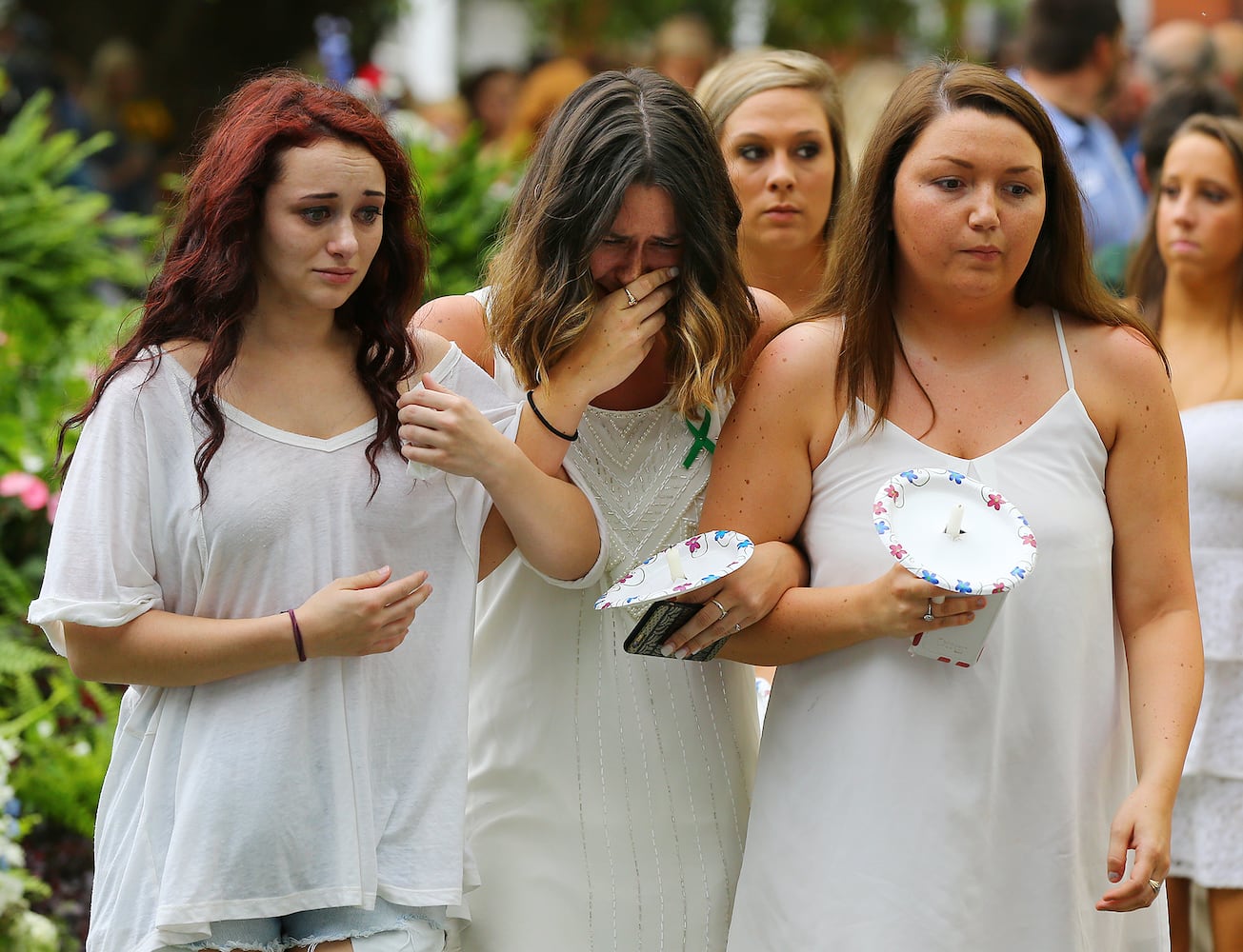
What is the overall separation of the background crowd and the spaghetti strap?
0.01 meters

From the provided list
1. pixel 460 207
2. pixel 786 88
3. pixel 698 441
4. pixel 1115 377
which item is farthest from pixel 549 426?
pixel 460 207

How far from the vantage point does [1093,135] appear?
615 centimetres

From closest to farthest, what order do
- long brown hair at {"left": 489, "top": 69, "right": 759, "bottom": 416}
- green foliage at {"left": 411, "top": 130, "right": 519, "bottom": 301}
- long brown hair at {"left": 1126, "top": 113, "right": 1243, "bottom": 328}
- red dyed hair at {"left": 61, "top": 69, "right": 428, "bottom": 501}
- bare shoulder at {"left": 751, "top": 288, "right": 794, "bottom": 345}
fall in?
red dyed hair at {"left": 61, "top": 69, "right": 428, "bottom": 501} < long brown hair at {"left": 489, "top": 69, "right": 759, "bottom": 416} < bare shoulder at {"left": 751, "top": 288, "right": 794, "bottom": 345} < long brown hair at {"left": 1126, "top": 113, "right": 1243, "bottom": 328} < green foliage at {"left": 411, "top": 130, "right": 519, "bottom": 301}

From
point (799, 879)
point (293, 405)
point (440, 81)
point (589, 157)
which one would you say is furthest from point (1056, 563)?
point (440, 81)

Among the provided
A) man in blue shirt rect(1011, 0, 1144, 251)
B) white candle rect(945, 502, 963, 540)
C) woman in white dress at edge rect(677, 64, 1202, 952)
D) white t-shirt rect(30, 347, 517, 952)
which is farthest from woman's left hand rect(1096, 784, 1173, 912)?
man in blue shirt rect(1011, 0, 1144, 251)

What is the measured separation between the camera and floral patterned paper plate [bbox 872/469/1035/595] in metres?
2.36

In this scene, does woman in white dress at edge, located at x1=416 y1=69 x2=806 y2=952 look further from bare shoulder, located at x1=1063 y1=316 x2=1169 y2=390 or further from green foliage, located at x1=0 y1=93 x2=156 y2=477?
green foliage, located at x1=0 y1=93 x2=156 y2=477

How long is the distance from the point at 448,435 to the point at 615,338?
0.36 metres

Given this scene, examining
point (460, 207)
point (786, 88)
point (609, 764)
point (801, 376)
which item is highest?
point (460, 207)

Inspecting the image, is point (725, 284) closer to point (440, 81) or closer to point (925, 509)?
point (925, 509)

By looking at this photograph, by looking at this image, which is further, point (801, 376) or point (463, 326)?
point (463, 326)

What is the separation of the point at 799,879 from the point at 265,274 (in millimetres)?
1372

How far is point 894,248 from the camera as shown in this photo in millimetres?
2781

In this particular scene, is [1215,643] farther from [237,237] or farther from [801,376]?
[237,237]
